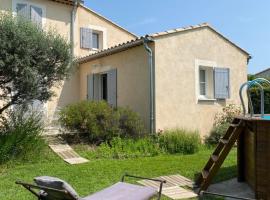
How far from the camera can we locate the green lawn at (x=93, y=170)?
7.39 meters

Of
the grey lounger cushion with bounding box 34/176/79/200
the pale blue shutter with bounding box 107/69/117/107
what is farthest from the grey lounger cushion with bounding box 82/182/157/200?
the pale blue shutter with bounding box 107/69/117/107

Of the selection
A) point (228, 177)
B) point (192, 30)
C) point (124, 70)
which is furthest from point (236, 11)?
point (228, 177)

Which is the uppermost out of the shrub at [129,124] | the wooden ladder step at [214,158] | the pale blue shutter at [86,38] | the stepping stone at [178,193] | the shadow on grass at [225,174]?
the pale blue shutter at [86,38]

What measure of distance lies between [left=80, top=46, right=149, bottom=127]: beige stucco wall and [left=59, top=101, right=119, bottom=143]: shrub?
5.15 feet

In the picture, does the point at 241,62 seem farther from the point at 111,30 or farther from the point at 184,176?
the point at 184,176

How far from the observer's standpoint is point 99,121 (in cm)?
1228

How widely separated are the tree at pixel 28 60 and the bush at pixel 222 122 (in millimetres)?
6694

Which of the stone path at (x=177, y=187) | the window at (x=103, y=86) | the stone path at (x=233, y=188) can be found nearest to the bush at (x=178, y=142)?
the stone path at (x=177, y=187)

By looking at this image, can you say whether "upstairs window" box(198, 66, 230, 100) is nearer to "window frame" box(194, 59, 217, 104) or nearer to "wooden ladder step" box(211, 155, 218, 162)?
"window frame" box(194, 59, 217, 104)

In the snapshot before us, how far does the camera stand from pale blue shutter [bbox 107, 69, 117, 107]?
15.1m

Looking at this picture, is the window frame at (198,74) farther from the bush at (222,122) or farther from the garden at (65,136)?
the garden at (65,136)

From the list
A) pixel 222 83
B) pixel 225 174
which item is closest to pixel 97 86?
pixel 222 83

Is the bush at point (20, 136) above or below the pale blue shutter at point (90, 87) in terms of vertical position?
below

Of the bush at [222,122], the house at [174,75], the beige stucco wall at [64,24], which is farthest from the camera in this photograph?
the beige stucco wall at [64,24]
